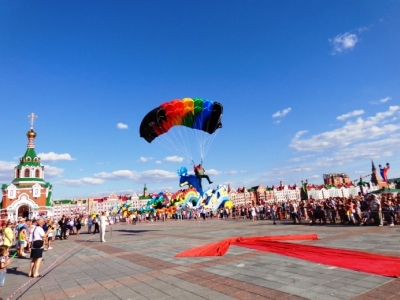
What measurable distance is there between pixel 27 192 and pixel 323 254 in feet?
213

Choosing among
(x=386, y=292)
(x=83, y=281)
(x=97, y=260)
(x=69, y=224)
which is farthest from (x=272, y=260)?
(x=69, y=224)

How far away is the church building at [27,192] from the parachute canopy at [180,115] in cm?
4815

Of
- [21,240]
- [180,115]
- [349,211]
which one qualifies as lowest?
[21,240]

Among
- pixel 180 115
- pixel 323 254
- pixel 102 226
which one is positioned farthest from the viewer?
pixel 180 115

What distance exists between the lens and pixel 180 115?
1923 cm

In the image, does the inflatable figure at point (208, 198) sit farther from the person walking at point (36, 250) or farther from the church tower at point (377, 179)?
the church tower at point (377, 179)

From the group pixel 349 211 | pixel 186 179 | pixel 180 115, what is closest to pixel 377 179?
pixel 186 179

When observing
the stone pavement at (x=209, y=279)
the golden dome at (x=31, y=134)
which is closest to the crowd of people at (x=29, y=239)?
the stone pavement at (x=209, y=279)

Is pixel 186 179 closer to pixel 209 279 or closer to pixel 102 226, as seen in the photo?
pixel 102 226

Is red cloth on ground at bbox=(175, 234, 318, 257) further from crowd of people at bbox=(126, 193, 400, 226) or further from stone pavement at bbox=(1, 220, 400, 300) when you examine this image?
crowd of people at bbox=(126, 193, 400, 226)

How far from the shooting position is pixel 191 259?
856 centimetres

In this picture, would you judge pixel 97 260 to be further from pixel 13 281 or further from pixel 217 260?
pixel 217 260

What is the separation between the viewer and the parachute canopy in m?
18.8

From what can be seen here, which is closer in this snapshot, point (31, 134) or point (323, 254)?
point (323, 254)
